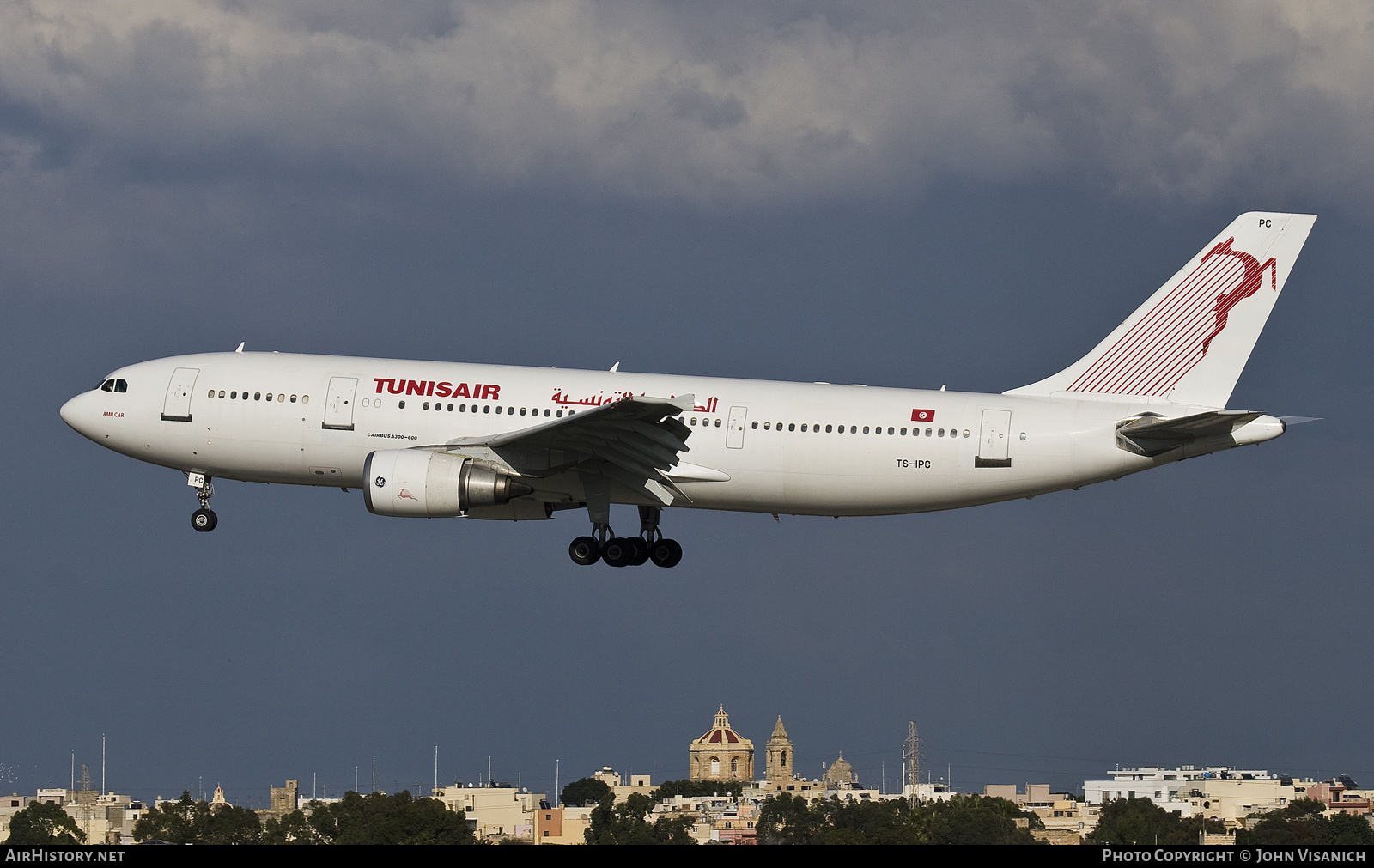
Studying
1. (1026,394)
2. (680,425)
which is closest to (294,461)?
(680,425)

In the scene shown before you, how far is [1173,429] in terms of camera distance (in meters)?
42.6

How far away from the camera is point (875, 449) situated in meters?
44.0

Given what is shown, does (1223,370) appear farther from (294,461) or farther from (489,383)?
(294,461)

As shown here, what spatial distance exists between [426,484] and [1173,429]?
60.9ft

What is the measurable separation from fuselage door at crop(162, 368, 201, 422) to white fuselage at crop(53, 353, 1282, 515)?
5 cm

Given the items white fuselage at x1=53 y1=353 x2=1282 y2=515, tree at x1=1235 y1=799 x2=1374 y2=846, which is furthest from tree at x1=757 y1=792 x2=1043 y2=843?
white fuselage at x1=53 y1=353 x2=1282 y2=515

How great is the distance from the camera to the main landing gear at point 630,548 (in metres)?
46.9

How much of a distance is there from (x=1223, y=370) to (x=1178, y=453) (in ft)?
11.8

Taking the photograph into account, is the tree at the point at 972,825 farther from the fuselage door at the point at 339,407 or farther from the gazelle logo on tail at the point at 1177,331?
the fuselage door at the point at 339,407

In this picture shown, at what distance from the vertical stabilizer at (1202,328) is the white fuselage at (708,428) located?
86 centimetres

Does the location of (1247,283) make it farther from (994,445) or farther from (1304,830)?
(1304,830)

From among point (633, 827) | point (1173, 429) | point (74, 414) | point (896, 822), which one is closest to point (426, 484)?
point (74, 414)

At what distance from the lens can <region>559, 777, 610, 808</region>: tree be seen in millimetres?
151500
